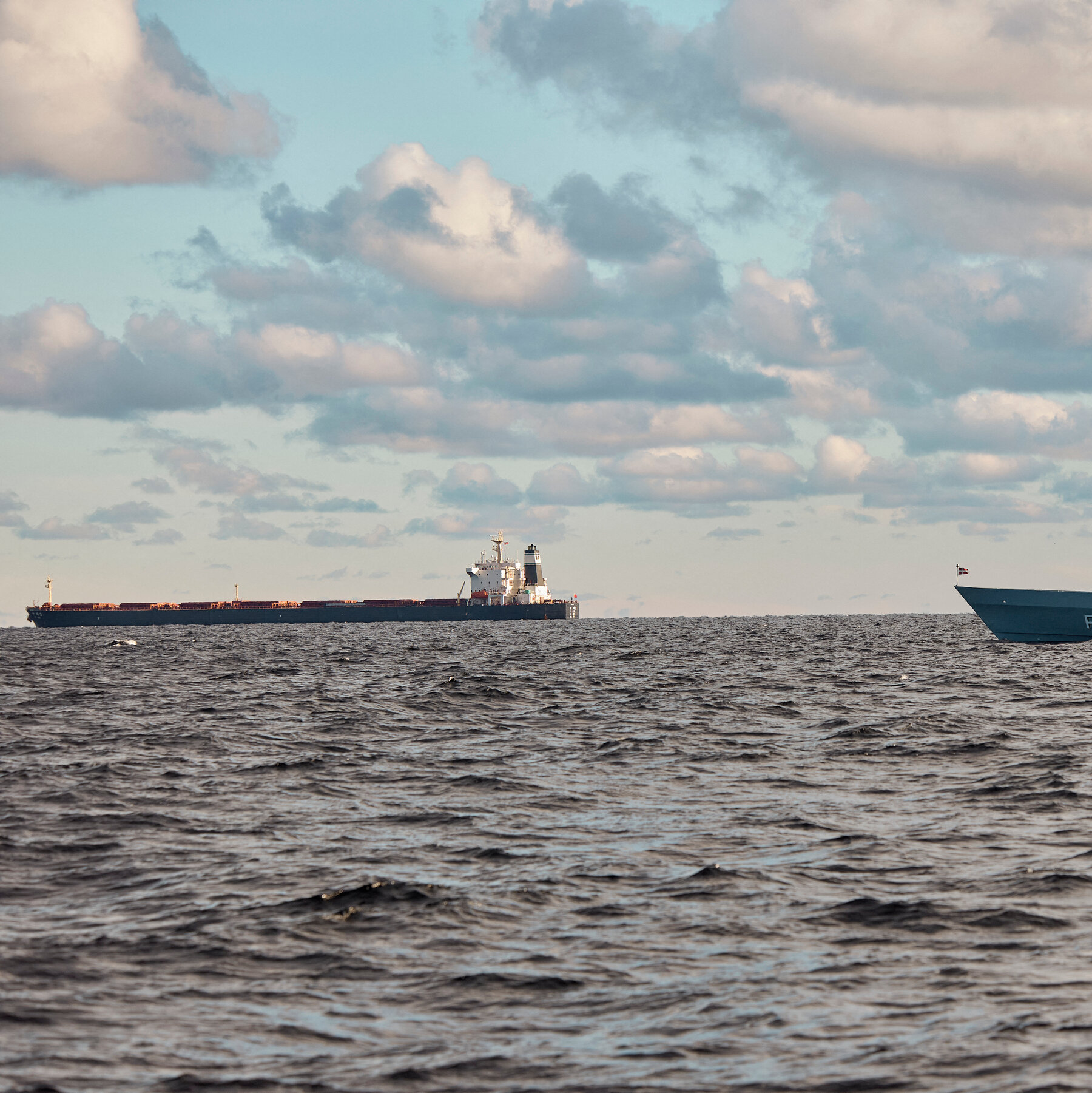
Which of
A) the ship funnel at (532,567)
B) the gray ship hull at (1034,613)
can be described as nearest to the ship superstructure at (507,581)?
the ship funnel at (532,567)

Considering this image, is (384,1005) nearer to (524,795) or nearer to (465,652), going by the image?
(524,795)

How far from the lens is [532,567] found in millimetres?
192500

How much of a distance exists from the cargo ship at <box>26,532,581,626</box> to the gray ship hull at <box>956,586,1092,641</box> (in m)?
115

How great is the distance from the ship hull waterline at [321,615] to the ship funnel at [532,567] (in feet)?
13.9

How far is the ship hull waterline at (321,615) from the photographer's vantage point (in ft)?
602

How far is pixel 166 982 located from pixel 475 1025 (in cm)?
282

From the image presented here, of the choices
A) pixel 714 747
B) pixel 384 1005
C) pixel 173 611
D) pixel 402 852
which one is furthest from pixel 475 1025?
pixel 173 611

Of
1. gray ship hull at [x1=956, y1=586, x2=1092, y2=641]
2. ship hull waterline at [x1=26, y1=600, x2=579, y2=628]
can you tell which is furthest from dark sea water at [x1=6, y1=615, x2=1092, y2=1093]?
ship hull waterline at [x1=26, y1=600, x2=579, y2=628]

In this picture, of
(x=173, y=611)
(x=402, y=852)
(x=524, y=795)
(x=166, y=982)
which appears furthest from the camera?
(x=173, y=611)

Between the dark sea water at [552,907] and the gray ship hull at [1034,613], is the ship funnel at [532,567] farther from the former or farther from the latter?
the dark sea water at [552,907]

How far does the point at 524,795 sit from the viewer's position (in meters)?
19.5

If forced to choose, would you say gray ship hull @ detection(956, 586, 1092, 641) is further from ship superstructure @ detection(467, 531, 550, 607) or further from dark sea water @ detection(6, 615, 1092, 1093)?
ship superstructure @ detection(467, 531, 550, 607)

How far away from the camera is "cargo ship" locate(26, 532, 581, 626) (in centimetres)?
18425

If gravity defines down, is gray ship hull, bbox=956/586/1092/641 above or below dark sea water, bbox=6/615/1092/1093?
above
